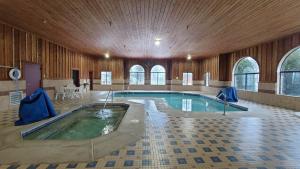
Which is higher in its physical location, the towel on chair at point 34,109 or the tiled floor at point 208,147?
the towel on chair at point 34,109

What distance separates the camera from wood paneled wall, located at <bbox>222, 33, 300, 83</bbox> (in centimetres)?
718

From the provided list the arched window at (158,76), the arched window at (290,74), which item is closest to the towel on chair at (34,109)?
the arched window at (290,74)

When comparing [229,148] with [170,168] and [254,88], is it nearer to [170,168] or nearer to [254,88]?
[170,168]

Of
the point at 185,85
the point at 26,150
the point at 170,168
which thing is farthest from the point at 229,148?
the point at 185,85

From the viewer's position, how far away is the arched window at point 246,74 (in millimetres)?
9531

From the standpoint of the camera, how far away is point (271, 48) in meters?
8.13

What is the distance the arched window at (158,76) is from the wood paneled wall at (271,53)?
25.4ft

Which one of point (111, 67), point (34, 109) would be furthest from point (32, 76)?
point (111, 67)

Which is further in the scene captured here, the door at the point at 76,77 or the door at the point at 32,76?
the door at the point at 76,77

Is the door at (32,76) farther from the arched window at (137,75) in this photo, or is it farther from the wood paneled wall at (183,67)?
the wood paneled wall at (183,67)

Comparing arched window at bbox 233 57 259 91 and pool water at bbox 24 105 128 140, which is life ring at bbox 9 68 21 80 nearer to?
pool water at bbox 24 105 128 140

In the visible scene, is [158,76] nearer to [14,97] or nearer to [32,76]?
[32,76]

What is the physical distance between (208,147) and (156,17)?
3745 mm

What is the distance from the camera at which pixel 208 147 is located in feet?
10.1
